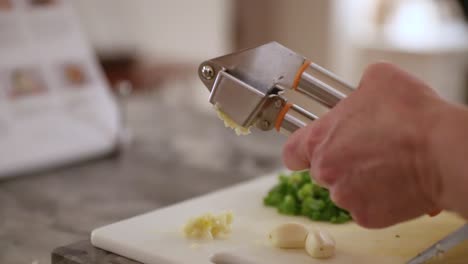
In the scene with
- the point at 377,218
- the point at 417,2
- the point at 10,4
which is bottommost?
the point at 417,2

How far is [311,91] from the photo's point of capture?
768 mm

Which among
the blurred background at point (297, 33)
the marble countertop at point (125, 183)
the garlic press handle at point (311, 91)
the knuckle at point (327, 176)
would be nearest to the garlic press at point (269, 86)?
the garlic press handle at point (311, 91)

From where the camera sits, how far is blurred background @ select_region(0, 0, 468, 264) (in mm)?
1045

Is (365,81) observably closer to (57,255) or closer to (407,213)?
(407,213)

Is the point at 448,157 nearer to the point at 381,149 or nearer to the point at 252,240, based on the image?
the point at 381,149

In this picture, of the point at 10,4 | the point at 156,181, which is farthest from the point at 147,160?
the point at 10,4

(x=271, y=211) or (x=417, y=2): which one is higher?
(x=271, y=211)

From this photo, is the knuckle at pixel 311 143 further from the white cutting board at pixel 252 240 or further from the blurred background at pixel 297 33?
the blurred background at pixel 297 33

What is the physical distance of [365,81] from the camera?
0.69 m

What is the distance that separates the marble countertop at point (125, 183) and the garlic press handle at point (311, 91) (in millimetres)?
241

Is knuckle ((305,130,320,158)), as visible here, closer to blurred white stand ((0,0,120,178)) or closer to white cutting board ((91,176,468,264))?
white cutting board ((91,176,468,264))

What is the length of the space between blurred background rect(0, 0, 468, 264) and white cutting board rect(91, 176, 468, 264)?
0.37 feet

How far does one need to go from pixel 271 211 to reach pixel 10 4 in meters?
0.67

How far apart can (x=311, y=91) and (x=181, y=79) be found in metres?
1.72
